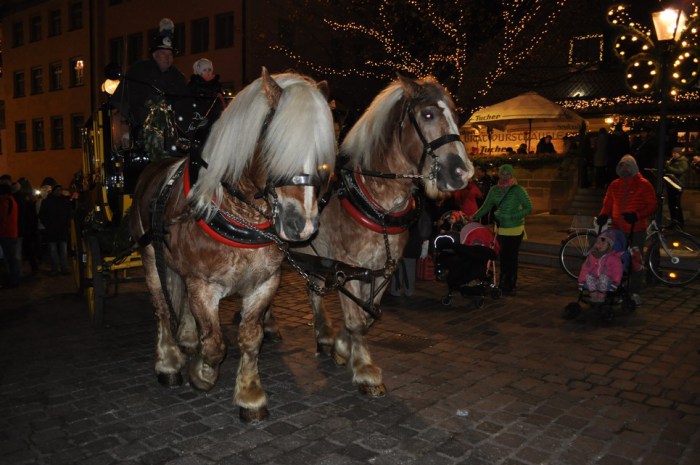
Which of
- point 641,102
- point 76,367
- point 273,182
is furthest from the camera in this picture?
point 641,102

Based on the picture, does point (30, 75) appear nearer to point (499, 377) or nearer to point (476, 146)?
point (476, 146)

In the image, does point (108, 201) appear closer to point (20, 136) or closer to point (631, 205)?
point (631, 205)

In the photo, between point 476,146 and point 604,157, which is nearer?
point 604,157

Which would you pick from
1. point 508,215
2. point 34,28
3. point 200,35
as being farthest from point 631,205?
point 34,28

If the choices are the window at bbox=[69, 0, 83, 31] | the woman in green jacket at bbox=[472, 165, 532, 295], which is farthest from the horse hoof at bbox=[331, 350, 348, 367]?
the window at bbox=[69, 0, 83, 31]

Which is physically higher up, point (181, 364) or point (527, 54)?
point (527, 54)

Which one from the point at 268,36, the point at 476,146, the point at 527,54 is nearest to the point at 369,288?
the point at 527,54

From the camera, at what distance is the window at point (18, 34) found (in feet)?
120

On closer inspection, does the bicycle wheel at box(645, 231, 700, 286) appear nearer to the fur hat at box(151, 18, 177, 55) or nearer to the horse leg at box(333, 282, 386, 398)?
the horse leg at box(333, 282, 386, 398)

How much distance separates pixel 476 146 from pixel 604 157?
715cm

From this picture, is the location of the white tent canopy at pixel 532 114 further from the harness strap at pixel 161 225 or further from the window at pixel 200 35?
the window at pixel 200 35

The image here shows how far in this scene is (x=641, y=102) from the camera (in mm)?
→ 20484

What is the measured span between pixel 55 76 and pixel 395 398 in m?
36.0

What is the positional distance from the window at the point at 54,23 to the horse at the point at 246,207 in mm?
35109
